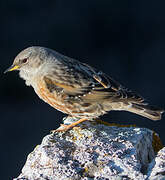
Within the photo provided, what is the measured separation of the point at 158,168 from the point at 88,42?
7516 mm

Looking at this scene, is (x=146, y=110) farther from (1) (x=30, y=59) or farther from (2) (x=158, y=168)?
(1) (x=30, y=59)

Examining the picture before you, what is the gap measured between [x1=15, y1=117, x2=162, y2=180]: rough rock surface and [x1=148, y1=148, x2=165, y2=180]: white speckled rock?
0.02 meters

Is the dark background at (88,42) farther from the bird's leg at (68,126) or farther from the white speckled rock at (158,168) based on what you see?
the white speckled rock at (158,168)

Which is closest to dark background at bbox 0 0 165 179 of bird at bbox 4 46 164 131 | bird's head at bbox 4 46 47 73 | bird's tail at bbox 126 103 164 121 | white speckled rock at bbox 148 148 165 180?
bird's head at bbox 4 46 47 73

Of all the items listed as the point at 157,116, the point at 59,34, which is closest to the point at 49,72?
the point at 157,116

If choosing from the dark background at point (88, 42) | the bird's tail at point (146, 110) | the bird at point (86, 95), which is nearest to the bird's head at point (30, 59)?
the bird at point (86, 95)

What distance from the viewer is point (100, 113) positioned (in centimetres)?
620

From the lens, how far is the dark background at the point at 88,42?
10.6m

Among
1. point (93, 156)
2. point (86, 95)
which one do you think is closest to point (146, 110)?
point (86, 95)

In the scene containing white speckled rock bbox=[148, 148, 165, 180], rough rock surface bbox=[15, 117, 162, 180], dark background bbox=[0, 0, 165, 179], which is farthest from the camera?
dark background bbox=[0, 0, 165, 179]

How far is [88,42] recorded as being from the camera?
11.5 metres

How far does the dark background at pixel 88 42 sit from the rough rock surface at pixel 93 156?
4877 millimetres

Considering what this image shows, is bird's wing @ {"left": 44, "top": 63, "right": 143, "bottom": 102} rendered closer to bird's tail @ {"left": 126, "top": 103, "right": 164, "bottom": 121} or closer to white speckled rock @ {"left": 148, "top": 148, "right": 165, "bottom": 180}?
bird's tail @ {"left": 126, "top": 103, "right": 164, "bottom": 121}

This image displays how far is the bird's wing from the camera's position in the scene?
6.13 m
